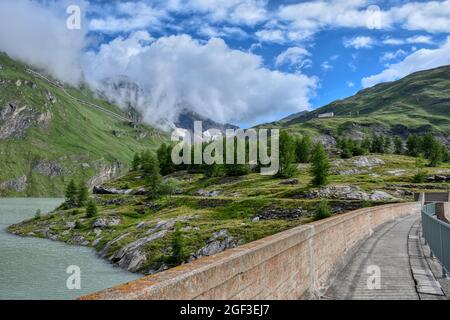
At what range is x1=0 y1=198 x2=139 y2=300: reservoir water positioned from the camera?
55.9 m

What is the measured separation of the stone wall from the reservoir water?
40444 mm

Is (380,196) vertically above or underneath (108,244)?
above

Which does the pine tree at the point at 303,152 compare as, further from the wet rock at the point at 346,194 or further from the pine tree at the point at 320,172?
the wet rock at the point at 346,194

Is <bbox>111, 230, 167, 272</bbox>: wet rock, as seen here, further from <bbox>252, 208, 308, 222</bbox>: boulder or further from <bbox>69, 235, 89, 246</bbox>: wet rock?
<bbox>69, 235, 89, 246</bbox>: wet rock

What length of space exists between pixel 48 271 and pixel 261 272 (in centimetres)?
6469

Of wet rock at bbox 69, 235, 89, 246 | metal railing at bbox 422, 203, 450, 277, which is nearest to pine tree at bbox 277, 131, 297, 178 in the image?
wet rock at bbox 69, 235, 89, 246

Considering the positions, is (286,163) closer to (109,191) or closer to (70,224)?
(70,224)

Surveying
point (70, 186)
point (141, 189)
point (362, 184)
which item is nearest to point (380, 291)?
point (362, 184)

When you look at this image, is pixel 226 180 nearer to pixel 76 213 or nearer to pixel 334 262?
pixel 76 213

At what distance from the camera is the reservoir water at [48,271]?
55909 mm

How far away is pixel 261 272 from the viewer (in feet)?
39.2

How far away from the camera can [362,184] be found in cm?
11294

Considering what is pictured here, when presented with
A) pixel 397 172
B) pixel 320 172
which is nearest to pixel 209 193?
pixel 320 172

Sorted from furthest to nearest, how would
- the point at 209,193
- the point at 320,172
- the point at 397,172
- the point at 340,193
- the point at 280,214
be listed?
1. the point at 397,172
2. the point at 209,193
3. the point at 320,172
4. the point at 340,193
5. the point at 280,214
